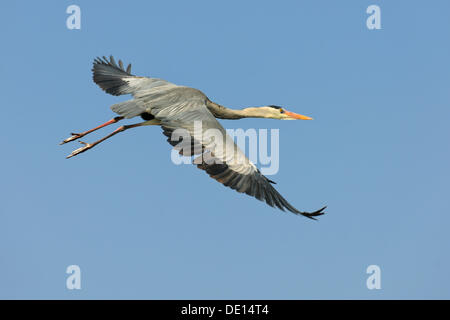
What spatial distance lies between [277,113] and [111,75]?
3995 millimetres

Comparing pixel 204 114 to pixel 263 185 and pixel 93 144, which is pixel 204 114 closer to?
pixel 263 185

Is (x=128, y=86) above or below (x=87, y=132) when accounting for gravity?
above

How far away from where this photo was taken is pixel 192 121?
1155cm

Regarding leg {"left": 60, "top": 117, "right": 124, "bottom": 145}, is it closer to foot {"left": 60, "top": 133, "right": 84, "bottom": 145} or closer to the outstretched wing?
foot {"left": 60, "top": 133, "right": 84, "bottom": 145}

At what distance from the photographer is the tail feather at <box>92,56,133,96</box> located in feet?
45.6

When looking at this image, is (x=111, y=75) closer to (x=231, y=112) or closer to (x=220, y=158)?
(x=231, y=112)

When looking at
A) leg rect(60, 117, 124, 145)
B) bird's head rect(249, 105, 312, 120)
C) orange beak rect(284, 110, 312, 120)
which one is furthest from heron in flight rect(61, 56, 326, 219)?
orange beak rect(284, 110, 312, 120)

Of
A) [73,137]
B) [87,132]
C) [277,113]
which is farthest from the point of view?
[277,113]

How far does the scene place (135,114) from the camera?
38.4ft

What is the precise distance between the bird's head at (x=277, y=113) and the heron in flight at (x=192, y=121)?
654 millimetres

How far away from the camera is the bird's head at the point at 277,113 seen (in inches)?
592

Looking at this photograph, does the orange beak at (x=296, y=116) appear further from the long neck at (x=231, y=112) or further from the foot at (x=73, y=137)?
the foot at (x=73, y=137)

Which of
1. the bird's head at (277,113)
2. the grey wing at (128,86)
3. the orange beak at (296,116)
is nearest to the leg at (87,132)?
the grey wing at (128,86)

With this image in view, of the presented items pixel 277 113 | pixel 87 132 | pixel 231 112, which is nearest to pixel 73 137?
pixel 87 132
